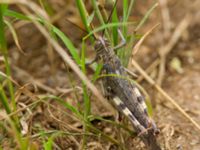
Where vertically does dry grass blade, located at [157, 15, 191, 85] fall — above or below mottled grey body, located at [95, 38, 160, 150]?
below

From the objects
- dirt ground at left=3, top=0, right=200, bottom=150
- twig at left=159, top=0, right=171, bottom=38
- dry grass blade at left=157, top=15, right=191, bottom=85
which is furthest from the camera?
twig at left=159, top=0, right=171, bottom=38

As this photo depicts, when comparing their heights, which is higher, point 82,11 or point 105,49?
point 82,11

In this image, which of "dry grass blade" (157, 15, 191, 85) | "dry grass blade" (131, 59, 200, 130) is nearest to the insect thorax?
"dry grass blade" (131, 59, 200, 130)

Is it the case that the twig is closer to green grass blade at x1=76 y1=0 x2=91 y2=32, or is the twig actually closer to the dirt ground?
the dirt ground

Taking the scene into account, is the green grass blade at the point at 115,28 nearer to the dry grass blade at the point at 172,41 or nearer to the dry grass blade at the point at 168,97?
the dry grass blade at the point at 168,97

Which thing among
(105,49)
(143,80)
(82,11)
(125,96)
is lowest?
(143,80)

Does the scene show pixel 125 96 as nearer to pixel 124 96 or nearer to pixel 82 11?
pixel 124 96

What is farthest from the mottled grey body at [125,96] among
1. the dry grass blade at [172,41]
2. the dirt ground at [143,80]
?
the dry grass blade at [172,41]

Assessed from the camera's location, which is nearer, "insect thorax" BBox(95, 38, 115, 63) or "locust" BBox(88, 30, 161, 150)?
"locust" BBox(88, 30, 161, 150)

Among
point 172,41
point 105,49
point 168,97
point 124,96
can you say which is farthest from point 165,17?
point 124,96
